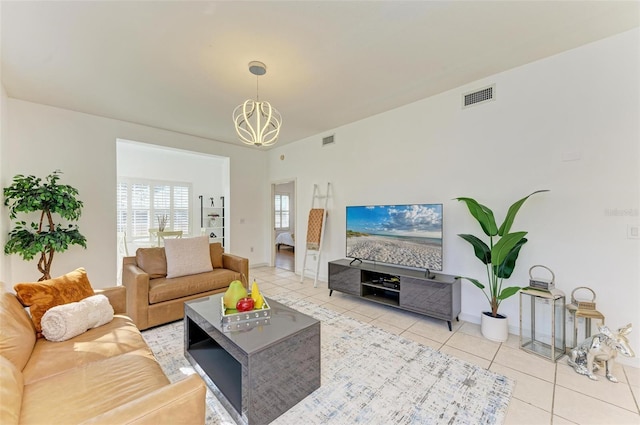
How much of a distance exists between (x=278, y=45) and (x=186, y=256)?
8.79ft

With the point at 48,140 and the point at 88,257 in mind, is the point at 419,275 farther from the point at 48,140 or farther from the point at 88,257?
the point at 48,140

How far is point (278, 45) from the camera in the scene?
2355 millimetres

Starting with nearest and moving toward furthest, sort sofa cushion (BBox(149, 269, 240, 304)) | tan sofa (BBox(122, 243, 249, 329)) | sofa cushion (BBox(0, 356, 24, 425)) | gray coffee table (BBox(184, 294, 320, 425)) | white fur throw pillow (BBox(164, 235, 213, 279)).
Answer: sofa cushion (BBox(0, 356, 24, 425)), gray coffee table (BBox(184, 294, 320, 425)), tan sofa (BBox(122, 243, 249, 329)), sofa cushion (BBox(149, 269, 240, 304)), white fur throw pillow (BBox(164, 235, 213, 279))

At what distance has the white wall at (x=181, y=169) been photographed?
6.41 meters

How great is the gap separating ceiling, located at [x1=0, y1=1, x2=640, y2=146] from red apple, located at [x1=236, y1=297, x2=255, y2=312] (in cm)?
222

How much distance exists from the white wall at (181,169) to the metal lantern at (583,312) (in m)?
5.36

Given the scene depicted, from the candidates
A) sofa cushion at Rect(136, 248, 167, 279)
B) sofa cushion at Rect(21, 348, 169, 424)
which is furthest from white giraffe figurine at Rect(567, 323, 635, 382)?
sofa cushion at Rect(136, 248, 167, 279)

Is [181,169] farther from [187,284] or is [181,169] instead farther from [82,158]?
[187,284]

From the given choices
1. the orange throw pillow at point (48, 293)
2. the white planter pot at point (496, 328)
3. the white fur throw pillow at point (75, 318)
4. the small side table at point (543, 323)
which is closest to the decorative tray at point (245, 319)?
the white fur throw pillow at point (75, 318)

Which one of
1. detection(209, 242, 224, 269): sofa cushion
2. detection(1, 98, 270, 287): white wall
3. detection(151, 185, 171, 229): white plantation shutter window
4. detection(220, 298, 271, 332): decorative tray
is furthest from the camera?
detection(151, 185, 171, 229): white plantation shutter window

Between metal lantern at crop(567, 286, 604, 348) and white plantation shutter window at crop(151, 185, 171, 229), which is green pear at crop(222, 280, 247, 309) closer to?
metal lantern at crop(567, 286, 604, 348)

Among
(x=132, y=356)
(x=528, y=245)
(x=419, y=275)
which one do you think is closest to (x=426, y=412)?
(x=419, y=275)

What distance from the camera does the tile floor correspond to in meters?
1.65

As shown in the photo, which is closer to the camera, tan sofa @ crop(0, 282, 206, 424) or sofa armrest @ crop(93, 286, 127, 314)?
tan sofa @ crop(0, 282, 206, 424)
